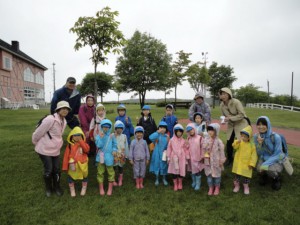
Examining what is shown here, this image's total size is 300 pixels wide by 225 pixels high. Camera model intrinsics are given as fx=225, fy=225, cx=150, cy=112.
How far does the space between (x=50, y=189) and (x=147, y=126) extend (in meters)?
2.91

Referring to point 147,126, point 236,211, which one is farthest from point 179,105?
point 236,211

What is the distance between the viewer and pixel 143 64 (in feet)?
97.4

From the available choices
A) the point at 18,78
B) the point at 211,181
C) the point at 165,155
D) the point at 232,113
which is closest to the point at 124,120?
the point at 165,155

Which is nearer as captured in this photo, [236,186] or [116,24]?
[236,186]

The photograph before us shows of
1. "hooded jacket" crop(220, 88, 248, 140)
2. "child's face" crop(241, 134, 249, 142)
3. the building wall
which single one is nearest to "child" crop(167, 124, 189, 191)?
"child's face" crop(241, 134, 249, 142)

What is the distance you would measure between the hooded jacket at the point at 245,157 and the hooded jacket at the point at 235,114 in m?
0.92

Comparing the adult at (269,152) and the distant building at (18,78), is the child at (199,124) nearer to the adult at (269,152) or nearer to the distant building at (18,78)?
the adult at (269,152)

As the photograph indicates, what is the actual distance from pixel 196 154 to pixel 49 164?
11.1 feet

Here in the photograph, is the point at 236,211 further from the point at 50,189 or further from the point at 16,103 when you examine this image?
the point at 16,103

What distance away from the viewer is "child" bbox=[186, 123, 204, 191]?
5.42 meters

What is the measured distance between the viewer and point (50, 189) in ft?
17.0

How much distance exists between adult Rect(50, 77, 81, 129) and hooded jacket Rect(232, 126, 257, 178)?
4.22m

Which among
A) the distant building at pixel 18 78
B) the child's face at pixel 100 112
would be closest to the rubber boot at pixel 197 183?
the child's face at pixel 100 112

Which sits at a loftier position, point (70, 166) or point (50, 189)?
point (70, 166)
